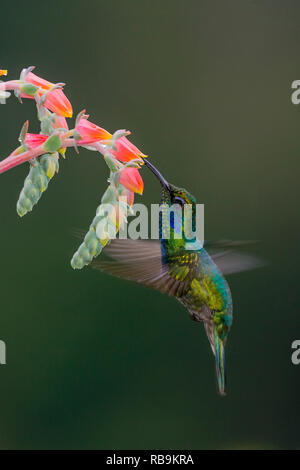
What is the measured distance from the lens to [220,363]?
1.24m

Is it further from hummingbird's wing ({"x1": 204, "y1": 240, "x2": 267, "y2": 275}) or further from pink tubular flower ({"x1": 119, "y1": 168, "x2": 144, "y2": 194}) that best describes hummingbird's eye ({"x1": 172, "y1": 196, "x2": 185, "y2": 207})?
pink tubular flower ({"x1": 119, "y1": 168, "x2": 144, "y2": 194})

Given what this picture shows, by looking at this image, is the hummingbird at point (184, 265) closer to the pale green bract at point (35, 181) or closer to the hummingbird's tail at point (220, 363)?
the hummingbird's tail at point (220, 363)

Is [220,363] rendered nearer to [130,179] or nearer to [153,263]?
[153,263]

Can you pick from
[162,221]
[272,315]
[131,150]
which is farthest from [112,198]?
[272,315]

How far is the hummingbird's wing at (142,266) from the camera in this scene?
1.02m

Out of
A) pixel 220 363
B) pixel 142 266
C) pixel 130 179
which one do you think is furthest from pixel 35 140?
pixel 220 363

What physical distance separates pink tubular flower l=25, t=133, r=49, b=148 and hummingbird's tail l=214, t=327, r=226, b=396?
587 millimetres

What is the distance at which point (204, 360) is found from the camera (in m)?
2.71

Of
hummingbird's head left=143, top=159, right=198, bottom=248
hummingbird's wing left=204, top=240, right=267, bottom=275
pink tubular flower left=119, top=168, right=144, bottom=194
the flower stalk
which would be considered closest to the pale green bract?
the flower stalk

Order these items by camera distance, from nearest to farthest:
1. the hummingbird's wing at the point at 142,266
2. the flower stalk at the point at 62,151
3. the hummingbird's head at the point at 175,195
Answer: the flower stalk at the point at 62,151
the hummingbird's wing at the point at 142,266
the hummingbird's head at the point at 175,195

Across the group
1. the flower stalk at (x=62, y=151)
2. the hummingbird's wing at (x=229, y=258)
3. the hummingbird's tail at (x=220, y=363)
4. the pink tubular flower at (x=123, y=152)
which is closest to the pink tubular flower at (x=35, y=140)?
the flower stalk at (x=62, y=151)

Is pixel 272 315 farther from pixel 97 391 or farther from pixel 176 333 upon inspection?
pixel 97 391

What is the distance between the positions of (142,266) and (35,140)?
0.31 metres

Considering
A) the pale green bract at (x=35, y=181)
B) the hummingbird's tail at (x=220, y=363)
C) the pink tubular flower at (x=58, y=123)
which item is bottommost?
the hummingbird's tail at (x=220, y=363)
